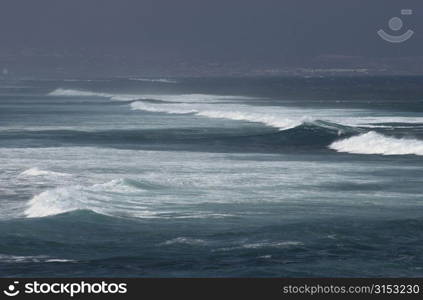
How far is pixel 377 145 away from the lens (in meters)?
62.8

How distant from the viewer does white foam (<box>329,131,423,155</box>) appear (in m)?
60.3

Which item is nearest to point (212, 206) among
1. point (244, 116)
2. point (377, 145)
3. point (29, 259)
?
point (29, 259)

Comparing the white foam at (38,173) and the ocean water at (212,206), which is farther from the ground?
the white foam at (38,173)

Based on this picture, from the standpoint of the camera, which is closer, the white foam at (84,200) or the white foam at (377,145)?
the white foam at (84,200)

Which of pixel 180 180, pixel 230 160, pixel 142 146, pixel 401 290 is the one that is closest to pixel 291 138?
pixel 142 146

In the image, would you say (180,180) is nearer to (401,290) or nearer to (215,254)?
(215,254)

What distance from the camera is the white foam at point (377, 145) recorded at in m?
60.3

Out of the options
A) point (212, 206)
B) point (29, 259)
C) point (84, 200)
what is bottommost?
point (29, 259)

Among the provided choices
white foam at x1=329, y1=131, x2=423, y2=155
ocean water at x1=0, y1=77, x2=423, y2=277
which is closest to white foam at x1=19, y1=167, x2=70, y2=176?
ocean water at x1=0, y1=77, x2=423, y2=277

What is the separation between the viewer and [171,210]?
3709cm

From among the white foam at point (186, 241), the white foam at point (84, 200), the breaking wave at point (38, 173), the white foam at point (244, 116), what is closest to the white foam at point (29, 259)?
the white foam at point (186, 241)

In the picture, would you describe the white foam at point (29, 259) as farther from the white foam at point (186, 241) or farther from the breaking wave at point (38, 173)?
the breaking wave at point (38, 173)

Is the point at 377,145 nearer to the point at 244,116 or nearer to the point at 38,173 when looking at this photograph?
the point at 38,173

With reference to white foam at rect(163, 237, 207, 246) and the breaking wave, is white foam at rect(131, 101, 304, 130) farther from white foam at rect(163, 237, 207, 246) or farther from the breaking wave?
white foam at rect(163, 237, 207, 246)
